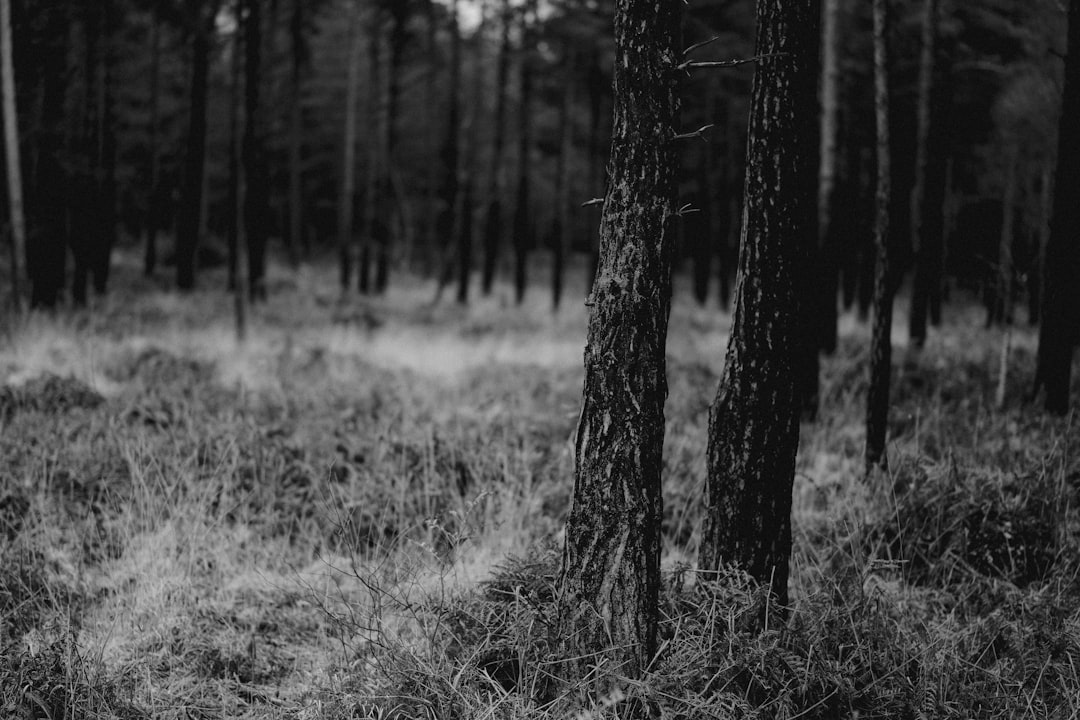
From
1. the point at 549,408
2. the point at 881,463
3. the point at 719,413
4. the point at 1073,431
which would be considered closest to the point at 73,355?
the point at 549,408

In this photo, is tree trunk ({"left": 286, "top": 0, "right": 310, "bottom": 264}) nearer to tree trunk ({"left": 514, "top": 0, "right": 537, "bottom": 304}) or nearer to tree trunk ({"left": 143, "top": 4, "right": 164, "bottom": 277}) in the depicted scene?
tree trunk ({"left": 143, "top": 4, "right": 164, "bottom": 277})

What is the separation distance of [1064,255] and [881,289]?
12.8 feet

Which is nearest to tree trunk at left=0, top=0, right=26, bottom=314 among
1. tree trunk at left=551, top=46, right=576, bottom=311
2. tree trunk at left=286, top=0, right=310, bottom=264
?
tree trunk at left=286, top=0, right=310, bottom=264

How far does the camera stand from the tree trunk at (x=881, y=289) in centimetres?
579

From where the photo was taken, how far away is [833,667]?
117 inches

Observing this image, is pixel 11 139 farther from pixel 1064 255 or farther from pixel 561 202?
pixel 1064 255

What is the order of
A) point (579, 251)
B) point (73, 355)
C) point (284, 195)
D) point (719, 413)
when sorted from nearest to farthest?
point (719, 413)
point (73, 355)
point (284, 195)
point (579, 251)

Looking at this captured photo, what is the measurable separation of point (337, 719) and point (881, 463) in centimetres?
459

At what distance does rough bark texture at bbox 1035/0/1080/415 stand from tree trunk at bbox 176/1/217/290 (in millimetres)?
17387

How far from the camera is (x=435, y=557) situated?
3.46m

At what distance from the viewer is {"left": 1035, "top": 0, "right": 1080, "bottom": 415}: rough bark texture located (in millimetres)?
7922

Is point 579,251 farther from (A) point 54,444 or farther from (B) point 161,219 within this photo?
(A) point 54,444

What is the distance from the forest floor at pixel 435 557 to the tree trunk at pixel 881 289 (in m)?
0.33

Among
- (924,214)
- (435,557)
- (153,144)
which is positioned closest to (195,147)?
(153,144)
